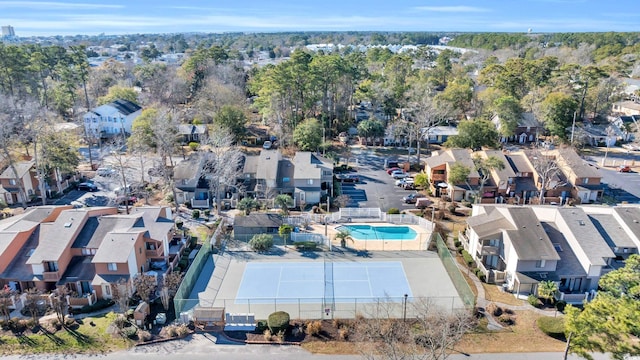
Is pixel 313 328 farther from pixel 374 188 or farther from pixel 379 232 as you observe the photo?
pixel 374 188

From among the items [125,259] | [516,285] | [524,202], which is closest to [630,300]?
[516,285]

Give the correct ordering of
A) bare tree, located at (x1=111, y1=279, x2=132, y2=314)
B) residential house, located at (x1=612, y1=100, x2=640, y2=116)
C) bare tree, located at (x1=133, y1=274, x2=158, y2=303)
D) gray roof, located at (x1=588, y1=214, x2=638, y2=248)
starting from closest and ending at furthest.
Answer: bare tree, located at (x1=111, y1=279, x2=132, y2=314)
bare tree, located at (x1=133, y1=274, x2=158, y2=303)
gray roof, located at (x1=588, y1=214, x2=638, y2=248)
residential house, located at (x1=612, y1=100, x2=640, y2=116)

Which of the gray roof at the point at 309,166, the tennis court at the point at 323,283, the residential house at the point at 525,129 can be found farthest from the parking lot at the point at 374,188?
the residential house at the point at 525,129

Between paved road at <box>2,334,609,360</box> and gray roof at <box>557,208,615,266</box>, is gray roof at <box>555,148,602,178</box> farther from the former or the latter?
paved road at <box>2,334,609,360</box>

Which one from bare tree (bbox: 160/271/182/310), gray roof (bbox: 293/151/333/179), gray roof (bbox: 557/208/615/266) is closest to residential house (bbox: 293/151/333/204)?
gray roof (bbox: 293/151/333/179)

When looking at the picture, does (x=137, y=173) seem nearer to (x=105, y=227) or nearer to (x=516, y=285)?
(x=105, y=227)

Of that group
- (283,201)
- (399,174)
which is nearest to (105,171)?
(283,201)
